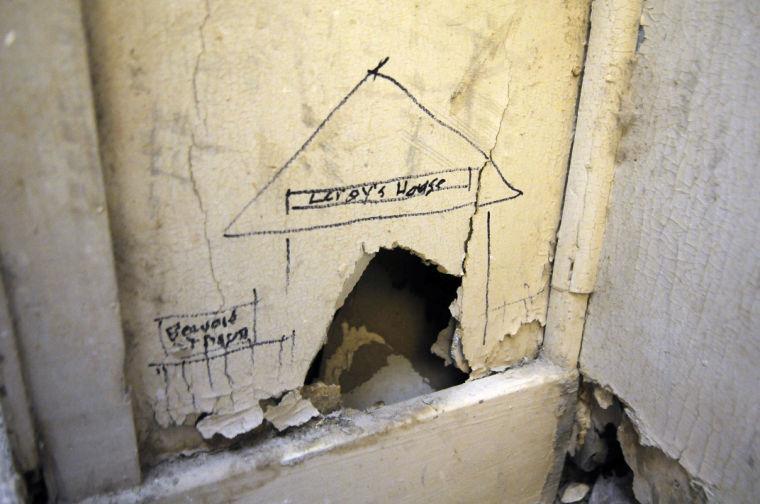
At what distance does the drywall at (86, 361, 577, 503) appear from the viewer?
1752 millimetres

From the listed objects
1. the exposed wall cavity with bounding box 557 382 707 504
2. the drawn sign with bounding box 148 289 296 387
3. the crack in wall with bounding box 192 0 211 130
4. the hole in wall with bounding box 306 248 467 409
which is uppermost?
the crack in wall with bounding box 192 0 211 130

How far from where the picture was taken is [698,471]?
1890 mm

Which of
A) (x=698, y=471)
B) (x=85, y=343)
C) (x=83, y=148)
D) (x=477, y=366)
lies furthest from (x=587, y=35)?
(x=85, y=343)

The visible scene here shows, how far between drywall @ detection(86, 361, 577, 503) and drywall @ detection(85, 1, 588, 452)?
0.46ft

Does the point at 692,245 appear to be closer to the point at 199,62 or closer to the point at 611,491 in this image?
the point at 611,491

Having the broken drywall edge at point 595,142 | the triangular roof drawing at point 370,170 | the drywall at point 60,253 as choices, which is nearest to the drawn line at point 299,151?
the triangular roof drawing at point 370,170

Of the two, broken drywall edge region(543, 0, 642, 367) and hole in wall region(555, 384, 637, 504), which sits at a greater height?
broken drywall edge region(543, 0, 642, 367)

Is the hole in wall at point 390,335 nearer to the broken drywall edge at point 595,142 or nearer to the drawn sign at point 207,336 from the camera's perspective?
the broken drywall edge at point 595,142

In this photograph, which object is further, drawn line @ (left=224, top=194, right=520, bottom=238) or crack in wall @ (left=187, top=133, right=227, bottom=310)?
drawn line @ (left=224, top=194, right=520, bottom=238)

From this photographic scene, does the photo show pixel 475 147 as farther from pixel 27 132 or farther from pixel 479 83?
pixel 27 132

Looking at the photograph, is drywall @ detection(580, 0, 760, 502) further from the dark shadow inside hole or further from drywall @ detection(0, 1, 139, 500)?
drywall @ detection(0, 1, 139, 500)

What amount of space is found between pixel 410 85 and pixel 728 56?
2.76 ft

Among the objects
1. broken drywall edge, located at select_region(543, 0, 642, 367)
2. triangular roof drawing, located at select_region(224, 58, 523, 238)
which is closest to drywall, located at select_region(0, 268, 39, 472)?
triangular roof drawing, located at select_region(224, 58, 523, 238)

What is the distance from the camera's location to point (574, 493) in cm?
249
